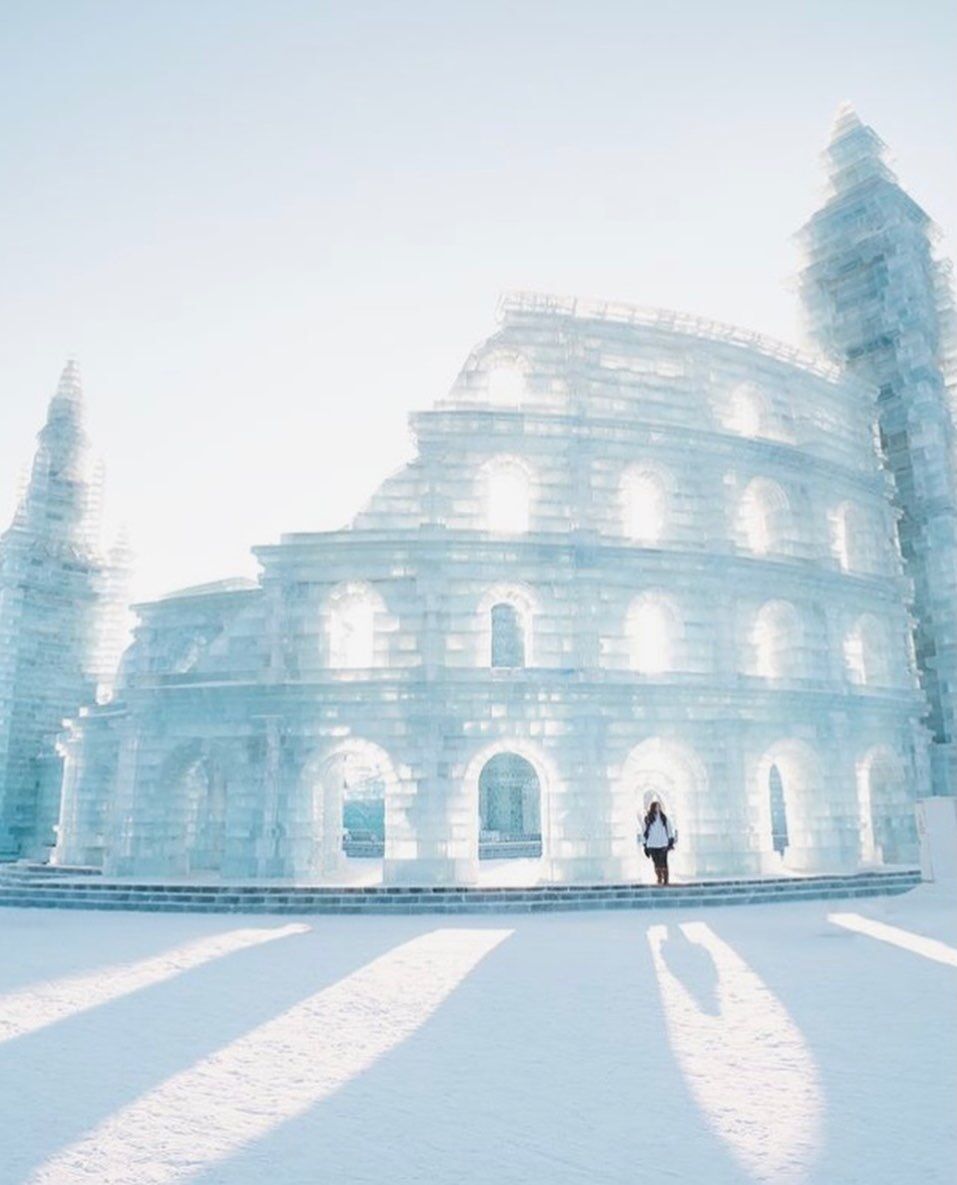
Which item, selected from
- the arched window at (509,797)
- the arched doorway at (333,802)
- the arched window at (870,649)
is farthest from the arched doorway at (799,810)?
the arched window at (509,797)

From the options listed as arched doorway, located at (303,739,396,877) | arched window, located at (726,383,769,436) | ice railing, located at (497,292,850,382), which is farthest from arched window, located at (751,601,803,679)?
arched doorway, located at (303,739,396,877)

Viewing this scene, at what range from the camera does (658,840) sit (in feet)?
50.6

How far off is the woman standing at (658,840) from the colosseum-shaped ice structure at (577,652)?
2.03 metres

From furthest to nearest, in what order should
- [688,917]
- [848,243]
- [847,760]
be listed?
[848,243] → [847,760] → [688,917]

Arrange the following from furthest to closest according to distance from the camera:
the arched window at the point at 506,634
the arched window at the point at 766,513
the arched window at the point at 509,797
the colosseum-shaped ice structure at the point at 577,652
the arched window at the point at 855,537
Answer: the arched window at the point at 506,634 → the arched window at the point at 509,797 → the arched window at the point at 855,537 → the arched window at the point at 766,513 → the colosseum-shaped ice structure at the point at 577,652

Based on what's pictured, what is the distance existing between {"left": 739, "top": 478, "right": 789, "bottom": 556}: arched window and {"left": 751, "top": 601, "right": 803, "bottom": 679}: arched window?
196 centimetres

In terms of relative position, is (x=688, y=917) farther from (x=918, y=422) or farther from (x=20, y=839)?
(x=20, y=839)

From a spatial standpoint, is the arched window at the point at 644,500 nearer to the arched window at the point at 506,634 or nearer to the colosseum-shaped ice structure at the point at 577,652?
the colosseum-shaped ice structure at the point at 577,652

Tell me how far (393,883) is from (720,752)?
881 cm

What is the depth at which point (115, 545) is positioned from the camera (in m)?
38.0

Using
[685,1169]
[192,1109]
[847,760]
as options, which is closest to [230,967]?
[192,1109]

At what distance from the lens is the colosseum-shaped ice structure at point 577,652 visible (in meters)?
17.7

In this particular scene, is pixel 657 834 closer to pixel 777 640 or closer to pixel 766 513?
pixel 777 640

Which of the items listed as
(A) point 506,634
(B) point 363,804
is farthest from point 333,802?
(B) point 363,804
